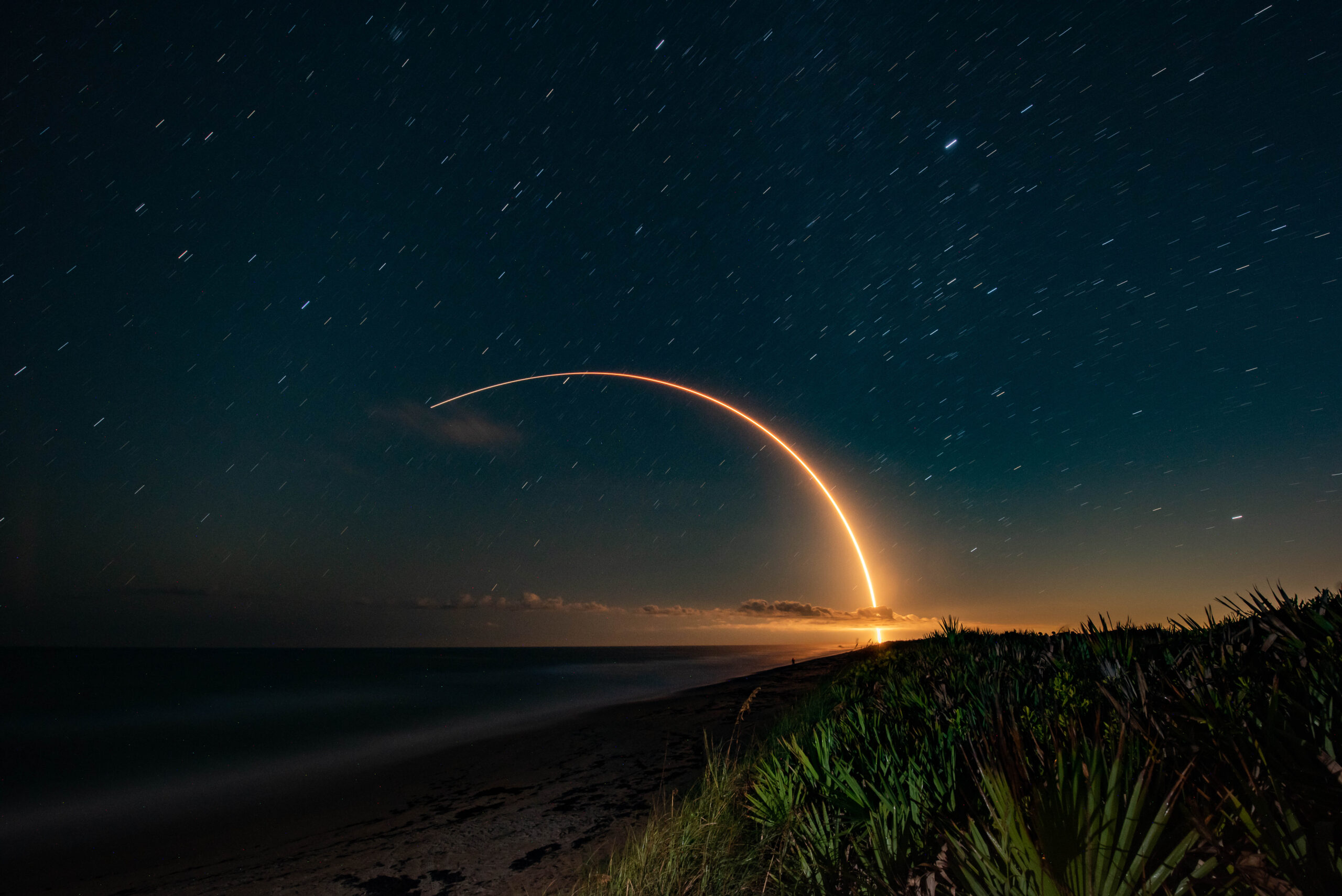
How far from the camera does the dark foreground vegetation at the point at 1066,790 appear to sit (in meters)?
1.74

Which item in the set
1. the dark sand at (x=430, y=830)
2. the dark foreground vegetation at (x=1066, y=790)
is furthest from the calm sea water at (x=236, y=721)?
the dark foreground vegetation at (x=1066, y=790)

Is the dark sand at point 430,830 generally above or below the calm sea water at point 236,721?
above

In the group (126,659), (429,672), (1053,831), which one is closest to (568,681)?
(429,672)

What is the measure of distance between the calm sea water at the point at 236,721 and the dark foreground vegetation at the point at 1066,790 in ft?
51.5

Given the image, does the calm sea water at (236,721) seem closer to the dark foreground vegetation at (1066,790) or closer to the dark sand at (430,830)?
the dark sand at (430,830)

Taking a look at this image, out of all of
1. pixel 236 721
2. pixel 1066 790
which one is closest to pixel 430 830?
pixel 1066 790

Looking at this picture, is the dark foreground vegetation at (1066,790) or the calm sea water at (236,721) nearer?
the dark foreground vegetation at (1066,790)

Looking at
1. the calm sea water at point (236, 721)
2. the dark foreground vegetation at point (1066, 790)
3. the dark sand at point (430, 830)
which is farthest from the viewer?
the calm sea water at point (236, 721)

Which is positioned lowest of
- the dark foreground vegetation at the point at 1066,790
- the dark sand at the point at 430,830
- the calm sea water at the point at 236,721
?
the calm sea water at the point at 236,721

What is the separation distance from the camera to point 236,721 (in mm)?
30078

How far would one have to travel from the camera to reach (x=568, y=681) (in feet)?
151

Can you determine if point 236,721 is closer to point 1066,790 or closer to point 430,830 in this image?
point 430,830

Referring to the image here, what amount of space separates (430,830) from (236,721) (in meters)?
29.6

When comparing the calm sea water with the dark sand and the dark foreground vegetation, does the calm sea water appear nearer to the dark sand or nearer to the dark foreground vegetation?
the dark sand
